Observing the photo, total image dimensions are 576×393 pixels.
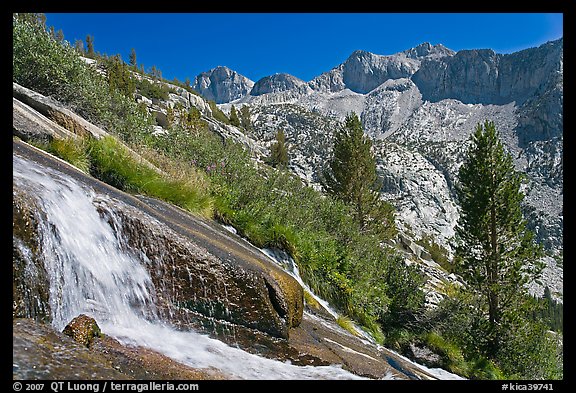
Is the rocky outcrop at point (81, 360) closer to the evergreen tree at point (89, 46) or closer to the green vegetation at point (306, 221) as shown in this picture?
the green vegetation at point (306, 221)

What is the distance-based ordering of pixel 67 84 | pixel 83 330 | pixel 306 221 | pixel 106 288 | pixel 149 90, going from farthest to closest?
pixel 149 90 → pixel 67 84 → pixel 306 221 → pixel 106 288 → pixel 83 330

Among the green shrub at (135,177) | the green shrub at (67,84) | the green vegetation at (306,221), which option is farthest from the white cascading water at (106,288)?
the green shrub at (67,84)

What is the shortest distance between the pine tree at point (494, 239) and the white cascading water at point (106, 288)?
16.5m

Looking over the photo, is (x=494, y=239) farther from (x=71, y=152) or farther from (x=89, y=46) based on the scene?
(x=89, y=46)

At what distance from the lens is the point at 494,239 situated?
19078 millimetres

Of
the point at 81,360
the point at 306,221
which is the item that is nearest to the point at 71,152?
the point at 81,360

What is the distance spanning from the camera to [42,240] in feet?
11.3

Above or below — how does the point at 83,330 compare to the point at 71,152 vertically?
below

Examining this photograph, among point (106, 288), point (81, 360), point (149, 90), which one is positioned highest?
point (149, 90)

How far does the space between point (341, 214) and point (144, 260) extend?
1084 centimetres

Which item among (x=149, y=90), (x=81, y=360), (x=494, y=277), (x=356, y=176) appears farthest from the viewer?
(x=149, y=90)

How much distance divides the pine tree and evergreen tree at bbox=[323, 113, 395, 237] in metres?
9.44

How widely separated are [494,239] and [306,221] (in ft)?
38.8

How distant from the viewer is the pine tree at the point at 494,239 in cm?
1808
